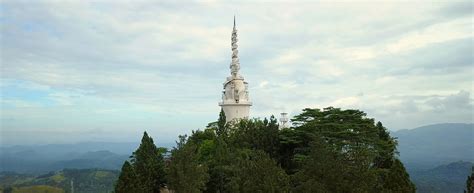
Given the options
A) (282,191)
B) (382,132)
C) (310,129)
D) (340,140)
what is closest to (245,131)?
(310,129)

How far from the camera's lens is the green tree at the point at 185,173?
93.3 feet

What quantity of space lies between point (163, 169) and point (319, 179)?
14.3 meters

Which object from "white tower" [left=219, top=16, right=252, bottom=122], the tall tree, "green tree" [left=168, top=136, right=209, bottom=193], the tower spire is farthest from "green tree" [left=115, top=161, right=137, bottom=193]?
the tower spire

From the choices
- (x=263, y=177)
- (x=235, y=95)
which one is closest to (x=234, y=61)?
(x=235, y=95)

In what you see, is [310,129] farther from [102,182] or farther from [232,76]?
[102,182]

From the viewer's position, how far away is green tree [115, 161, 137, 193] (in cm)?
2977

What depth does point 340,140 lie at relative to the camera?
111ft

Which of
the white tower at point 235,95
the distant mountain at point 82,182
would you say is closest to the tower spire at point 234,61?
the white tower at point 235,95

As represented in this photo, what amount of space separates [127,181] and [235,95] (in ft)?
91.7

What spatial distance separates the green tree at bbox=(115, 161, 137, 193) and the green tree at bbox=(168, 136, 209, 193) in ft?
8.29

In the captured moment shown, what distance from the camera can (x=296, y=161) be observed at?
110ft

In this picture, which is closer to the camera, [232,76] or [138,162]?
[138,162]

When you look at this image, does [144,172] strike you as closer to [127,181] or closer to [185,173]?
[127,181]

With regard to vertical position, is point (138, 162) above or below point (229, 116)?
below
